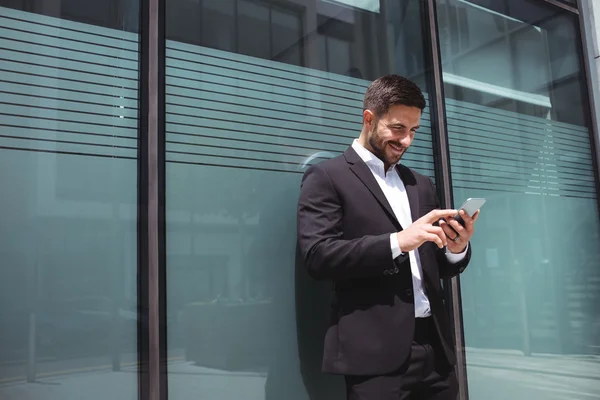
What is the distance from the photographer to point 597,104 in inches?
192

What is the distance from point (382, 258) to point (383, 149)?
1.97 feet

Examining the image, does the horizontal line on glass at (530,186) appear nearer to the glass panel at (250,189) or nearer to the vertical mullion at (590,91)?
the vertical mullion at (590,91)

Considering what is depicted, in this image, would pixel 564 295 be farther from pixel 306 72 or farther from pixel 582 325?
pixel 306 72

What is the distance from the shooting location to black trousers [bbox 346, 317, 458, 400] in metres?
2.29

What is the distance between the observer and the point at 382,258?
221cm

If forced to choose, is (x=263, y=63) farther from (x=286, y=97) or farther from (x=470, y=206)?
(x=470, y=206)

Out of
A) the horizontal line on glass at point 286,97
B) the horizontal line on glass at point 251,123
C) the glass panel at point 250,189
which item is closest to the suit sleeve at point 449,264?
the glass panel at point 250,189

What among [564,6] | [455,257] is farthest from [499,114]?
[455,257]

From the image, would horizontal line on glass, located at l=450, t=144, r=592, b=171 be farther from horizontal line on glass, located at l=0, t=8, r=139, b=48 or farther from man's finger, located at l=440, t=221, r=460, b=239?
horizontal line on glass, located at l=0, t=8, r=139, b=48

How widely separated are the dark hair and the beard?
0.10 m

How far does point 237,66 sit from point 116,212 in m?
1.00

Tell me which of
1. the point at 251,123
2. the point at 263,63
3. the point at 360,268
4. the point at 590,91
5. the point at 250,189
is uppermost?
the point at 590,91

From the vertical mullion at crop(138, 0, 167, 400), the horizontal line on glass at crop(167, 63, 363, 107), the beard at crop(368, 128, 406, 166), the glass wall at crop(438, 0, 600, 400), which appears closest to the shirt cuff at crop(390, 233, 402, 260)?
the beard at crop(368, 128, 406, 166)

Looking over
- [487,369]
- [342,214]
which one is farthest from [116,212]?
[487,369]
